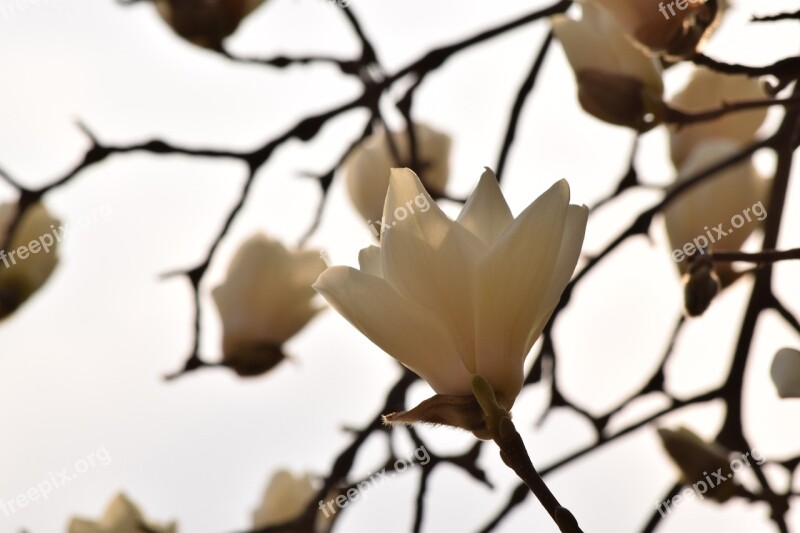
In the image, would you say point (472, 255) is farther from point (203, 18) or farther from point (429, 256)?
point (203, 18)

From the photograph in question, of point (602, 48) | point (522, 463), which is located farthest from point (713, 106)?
point (522, 463)

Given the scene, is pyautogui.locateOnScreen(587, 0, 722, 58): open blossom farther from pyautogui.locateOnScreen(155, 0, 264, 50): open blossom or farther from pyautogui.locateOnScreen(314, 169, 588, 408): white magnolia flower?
pyautogui.locateOnScreen(155, 0, 264, 50): open blossom

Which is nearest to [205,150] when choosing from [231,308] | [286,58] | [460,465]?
[286,58]

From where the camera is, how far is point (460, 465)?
98 centimetres

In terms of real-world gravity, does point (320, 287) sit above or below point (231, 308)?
below

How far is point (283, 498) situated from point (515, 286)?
2.55 ft

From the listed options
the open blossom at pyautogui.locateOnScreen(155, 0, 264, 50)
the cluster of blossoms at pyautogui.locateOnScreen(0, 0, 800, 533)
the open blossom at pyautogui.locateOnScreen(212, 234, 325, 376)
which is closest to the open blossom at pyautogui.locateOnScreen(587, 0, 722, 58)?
the cluster of blossoms at pyautogui.locateOnScreen(0, 0, 800, 533)

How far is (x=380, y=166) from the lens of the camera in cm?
122

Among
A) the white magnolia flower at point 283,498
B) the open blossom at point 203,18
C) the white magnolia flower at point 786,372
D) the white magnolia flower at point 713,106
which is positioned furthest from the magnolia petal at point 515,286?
the white magnolia flower at point 283,498

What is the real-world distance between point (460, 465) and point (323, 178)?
1.17ft

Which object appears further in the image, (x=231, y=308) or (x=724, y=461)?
(x=231, y=308)

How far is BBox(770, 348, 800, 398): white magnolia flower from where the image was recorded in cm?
57

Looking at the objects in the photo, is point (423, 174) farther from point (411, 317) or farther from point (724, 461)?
point (411, 317)

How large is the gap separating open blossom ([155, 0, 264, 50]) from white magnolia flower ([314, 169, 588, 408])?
54 centimetres
